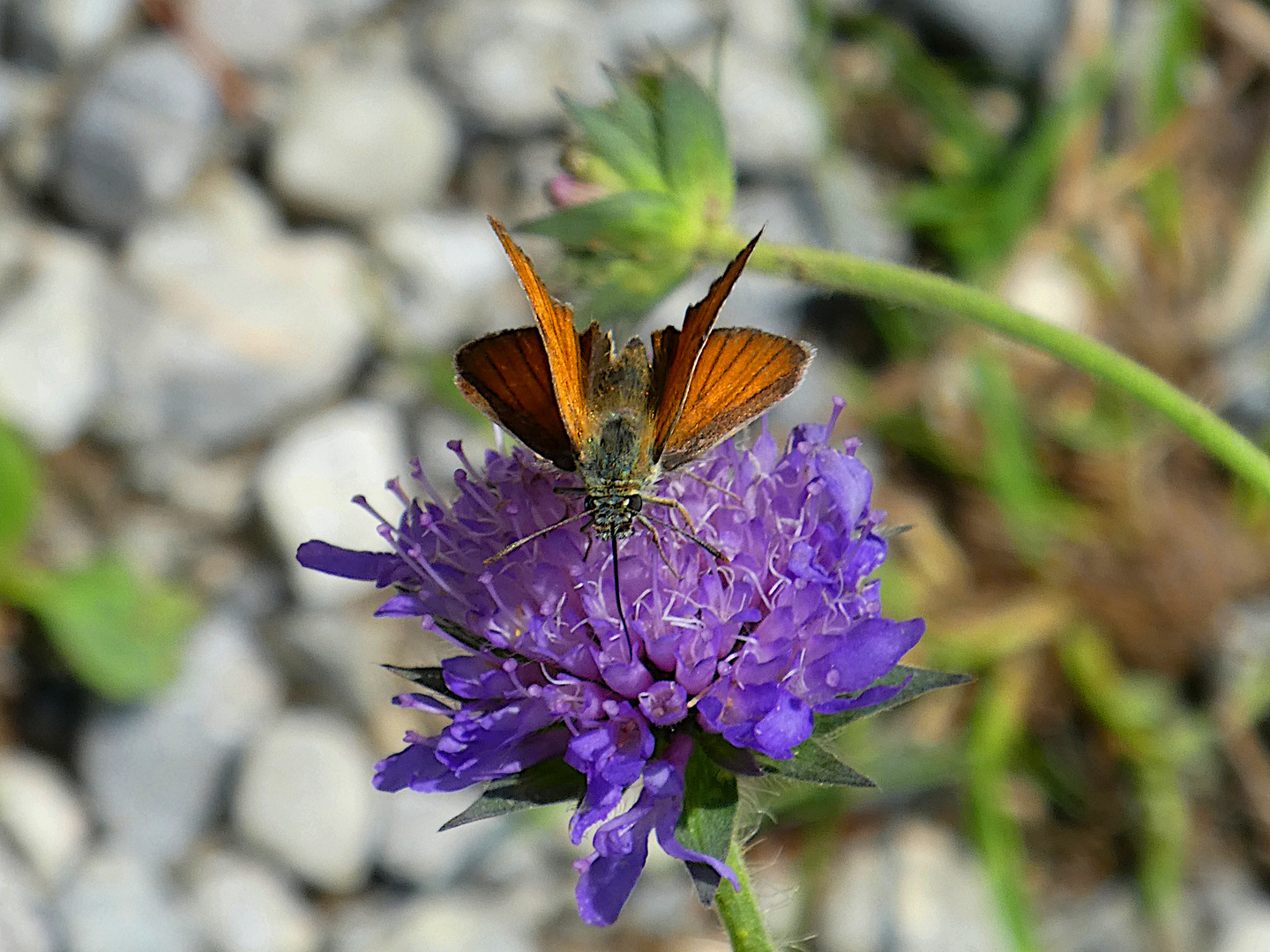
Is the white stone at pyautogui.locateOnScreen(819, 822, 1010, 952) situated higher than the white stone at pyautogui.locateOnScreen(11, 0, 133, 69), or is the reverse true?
the white stone at pyautogui.locateOnScreen(11, 0, 133, 69)

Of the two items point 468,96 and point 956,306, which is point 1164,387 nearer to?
point 956,306

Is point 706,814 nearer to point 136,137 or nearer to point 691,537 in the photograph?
point 691,537

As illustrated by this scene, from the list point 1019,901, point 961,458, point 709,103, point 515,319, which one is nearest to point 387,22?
point 515,319

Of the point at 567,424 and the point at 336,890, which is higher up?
the point at 336,890

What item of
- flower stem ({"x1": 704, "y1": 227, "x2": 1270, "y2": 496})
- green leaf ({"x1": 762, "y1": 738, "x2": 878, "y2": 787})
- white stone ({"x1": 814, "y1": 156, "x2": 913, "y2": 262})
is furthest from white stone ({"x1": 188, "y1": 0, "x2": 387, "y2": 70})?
green leaf ({"x1": 762, "y1": 738, "x2": 878, "y2": 787})

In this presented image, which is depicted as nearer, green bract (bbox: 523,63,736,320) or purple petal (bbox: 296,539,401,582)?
purple petal (bbox: 296,539,401,582)

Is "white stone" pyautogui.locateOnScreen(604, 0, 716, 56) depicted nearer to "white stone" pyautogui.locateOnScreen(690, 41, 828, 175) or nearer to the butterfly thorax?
"white stone" pyautogui.locateOnScreen(690, 41, 828, 175)
